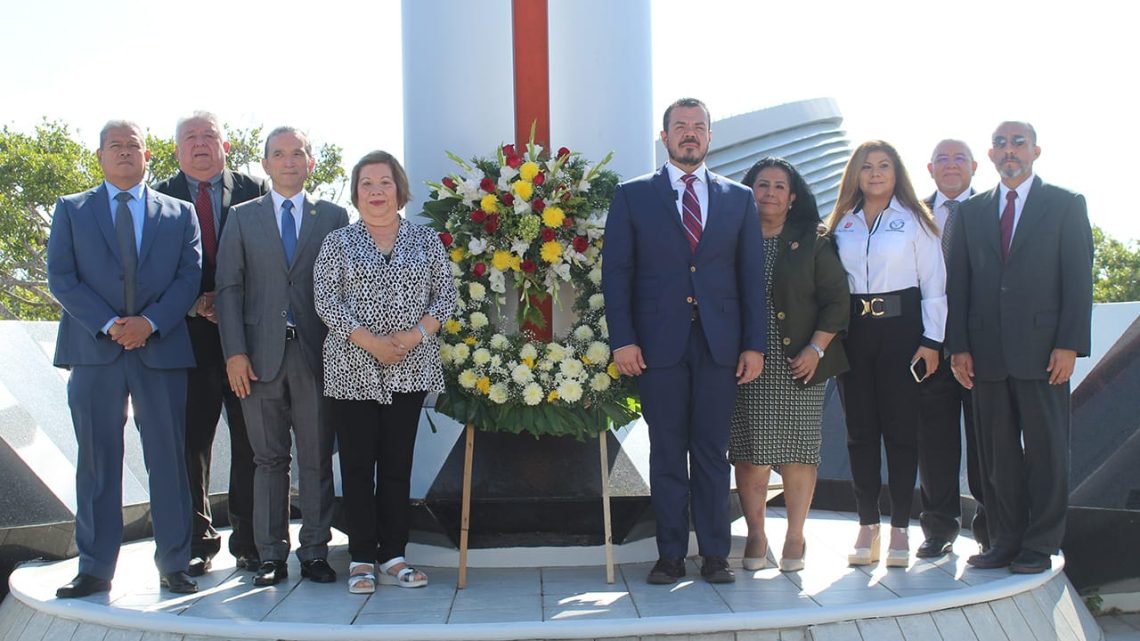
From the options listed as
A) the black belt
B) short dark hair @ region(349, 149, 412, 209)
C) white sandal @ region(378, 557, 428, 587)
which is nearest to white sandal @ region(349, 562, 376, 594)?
white sandal @ region(378, 557, 428, 587)

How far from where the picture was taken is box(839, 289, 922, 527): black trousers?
4207mm

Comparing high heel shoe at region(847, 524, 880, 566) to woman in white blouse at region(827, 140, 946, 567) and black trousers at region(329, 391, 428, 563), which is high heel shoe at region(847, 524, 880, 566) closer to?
woman in white blouse at region(827, 140, 946, 567)

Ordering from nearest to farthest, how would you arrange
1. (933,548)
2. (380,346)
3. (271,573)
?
(380,346) < (271,573) < (933,548)

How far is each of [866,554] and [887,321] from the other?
98 cm

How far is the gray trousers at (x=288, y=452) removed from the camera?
403 cm

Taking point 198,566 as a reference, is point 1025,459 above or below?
above

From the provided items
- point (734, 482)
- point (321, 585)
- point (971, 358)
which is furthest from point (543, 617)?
point (971, 358)

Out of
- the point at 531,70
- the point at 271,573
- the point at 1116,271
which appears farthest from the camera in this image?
the point at 1116,271

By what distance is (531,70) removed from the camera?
4.95 metres

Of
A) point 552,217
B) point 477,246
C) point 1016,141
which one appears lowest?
point 477,246

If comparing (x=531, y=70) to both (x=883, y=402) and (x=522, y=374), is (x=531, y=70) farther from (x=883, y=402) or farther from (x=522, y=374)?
(x=883, y=402)

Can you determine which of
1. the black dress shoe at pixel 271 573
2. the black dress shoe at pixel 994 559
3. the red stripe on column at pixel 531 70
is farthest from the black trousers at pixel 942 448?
the black dress shoe at pixel 271 573

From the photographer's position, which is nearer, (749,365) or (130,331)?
(130,331)

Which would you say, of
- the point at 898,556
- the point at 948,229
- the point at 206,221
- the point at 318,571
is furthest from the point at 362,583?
the point at 948,229
